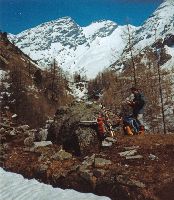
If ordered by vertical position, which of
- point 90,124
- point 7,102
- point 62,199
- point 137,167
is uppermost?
point 7,102

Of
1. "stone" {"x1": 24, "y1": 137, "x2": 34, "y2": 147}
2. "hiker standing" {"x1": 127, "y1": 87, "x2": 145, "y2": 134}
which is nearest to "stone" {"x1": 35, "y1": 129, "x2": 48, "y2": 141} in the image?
"stone" {"x1": 24, "y1": 137, "x2": 34, "y2": 147}

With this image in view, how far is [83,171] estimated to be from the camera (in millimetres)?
14391

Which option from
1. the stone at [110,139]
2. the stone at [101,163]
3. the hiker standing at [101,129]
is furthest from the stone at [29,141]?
the stone at [101,163]

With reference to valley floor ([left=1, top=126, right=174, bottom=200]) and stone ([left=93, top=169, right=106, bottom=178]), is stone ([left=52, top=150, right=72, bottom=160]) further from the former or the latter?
stone ([left=93, top=169, right=106, bottom=178])

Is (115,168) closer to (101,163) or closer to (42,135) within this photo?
(101,163)

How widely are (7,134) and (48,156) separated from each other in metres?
5.37

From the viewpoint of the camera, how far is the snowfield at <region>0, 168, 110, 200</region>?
13626 millimetres

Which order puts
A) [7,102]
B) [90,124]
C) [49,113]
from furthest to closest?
[49,113]
[7,102]
[90,124]

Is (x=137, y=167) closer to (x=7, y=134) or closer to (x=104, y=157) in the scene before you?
(x=104, y=157)

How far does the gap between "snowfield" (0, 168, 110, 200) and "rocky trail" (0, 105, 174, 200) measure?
1.03 ft

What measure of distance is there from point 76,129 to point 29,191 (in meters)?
4.14

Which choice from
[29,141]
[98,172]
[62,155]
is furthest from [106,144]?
[29,141]

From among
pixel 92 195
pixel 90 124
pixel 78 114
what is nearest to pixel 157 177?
pixel 92 195

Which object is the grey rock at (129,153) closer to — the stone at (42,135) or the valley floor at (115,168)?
the valley floor at (115,168)
